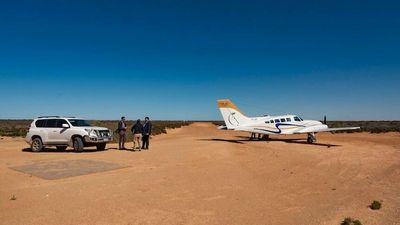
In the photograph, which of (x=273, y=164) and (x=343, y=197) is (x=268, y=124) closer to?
(x=273, y=164)

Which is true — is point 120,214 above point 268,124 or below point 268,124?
below

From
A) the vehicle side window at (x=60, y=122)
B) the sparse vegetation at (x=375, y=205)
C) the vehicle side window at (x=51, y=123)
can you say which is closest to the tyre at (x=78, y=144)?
the vehicle side window at (x=60, y=122)

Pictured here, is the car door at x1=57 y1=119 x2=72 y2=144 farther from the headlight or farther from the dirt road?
the dirt road

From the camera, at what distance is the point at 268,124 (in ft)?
92.7

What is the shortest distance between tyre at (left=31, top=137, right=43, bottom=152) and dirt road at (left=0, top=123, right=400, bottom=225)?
18.5 feet

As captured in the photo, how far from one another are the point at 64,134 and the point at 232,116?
44.5ft

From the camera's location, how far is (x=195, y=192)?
371 inches

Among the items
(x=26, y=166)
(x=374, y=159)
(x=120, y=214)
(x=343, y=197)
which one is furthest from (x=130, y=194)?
(x=374, y=159)

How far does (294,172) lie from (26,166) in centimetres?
1076

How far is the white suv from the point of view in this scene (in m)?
19.8

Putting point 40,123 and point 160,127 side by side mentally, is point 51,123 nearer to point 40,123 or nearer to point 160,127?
point 40,123

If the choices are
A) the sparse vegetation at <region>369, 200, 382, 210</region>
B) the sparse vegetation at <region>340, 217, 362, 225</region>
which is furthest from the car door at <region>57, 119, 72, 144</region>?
the sparse vegetation at <region>340, 217, 362, 225</region>

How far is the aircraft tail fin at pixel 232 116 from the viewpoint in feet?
92.9

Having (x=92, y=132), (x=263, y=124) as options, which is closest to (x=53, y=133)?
(x=92, y=132)
